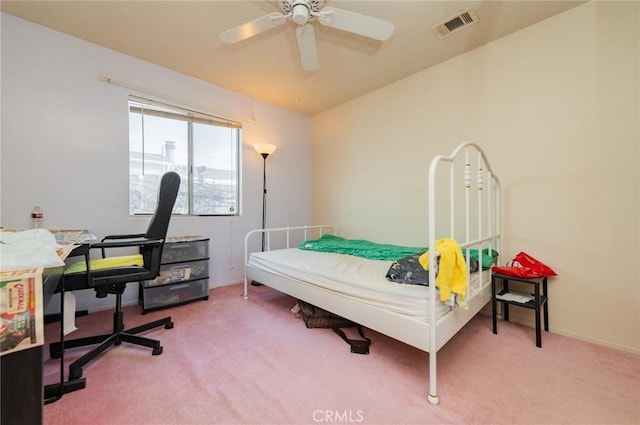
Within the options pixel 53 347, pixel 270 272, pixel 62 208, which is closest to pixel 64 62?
pixel 62 208

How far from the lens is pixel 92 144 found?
2416mm

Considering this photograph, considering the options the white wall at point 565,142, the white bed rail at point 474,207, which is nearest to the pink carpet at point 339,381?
the white bed rail at point 474,207

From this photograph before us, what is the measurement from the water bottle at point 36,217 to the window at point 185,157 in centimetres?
64

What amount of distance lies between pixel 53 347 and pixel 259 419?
4.93ft

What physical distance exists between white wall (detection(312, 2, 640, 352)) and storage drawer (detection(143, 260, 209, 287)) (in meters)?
2.32

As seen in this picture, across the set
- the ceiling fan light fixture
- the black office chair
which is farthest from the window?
the ceiling fan light fixture

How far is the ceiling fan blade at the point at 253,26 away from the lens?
1.71 meters

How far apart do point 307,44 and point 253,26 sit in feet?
1.29

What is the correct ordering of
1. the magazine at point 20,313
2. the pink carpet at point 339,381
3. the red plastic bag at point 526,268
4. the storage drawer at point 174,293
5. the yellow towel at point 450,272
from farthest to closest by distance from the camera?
the storage drawer at point 174,293 < the red plastic bag at point 526,268 < the yellow towel at point 450,272 < the pink carpet at point 339,381 < the magazine at point 20,313

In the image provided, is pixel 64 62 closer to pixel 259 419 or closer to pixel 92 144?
pixel 92 144

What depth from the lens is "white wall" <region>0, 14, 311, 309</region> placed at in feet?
6.86

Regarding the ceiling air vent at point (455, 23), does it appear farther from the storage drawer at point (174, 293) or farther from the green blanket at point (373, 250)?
the storage drawer at point (174, 293)

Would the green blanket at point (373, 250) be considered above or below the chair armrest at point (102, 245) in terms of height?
below

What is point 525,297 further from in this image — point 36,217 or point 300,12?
point 36,217
